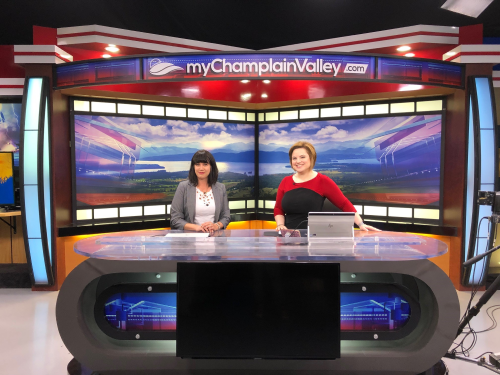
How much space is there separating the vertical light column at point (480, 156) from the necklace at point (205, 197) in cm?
320

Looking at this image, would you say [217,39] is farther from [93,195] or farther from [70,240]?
[70,240]

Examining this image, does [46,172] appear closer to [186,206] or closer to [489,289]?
[186,206]

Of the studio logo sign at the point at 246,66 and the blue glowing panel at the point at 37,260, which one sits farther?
the blue glowing panel at the point at 37,260

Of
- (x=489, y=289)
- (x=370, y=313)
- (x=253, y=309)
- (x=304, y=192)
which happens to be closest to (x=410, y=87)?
(x=304, y=192)

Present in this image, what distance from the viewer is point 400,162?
5.12 metres

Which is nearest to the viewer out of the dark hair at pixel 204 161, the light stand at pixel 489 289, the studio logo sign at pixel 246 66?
the light stand at pixel 489 289

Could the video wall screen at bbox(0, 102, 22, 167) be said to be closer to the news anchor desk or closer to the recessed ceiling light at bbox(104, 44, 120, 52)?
the recessed ceiling light at bbox(104, 44, 120, 52)

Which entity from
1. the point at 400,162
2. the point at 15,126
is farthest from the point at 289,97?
the point at 15,126

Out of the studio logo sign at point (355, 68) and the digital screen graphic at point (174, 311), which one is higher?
the studio logo sign at point (355, 68)

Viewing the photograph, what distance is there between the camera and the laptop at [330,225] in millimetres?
2244

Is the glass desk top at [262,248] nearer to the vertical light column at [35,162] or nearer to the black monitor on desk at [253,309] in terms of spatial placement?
the black monitor on desk at [253,309]

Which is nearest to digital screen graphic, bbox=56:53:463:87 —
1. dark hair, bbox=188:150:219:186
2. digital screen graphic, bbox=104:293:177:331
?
dark hair, bbox=188:150:219:186

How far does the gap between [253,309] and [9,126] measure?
502cm

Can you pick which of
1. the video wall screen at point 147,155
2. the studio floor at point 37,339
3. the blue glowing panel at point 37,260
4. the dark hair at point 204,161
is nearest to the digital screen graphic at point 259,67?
the video wall screen at point 147,155
